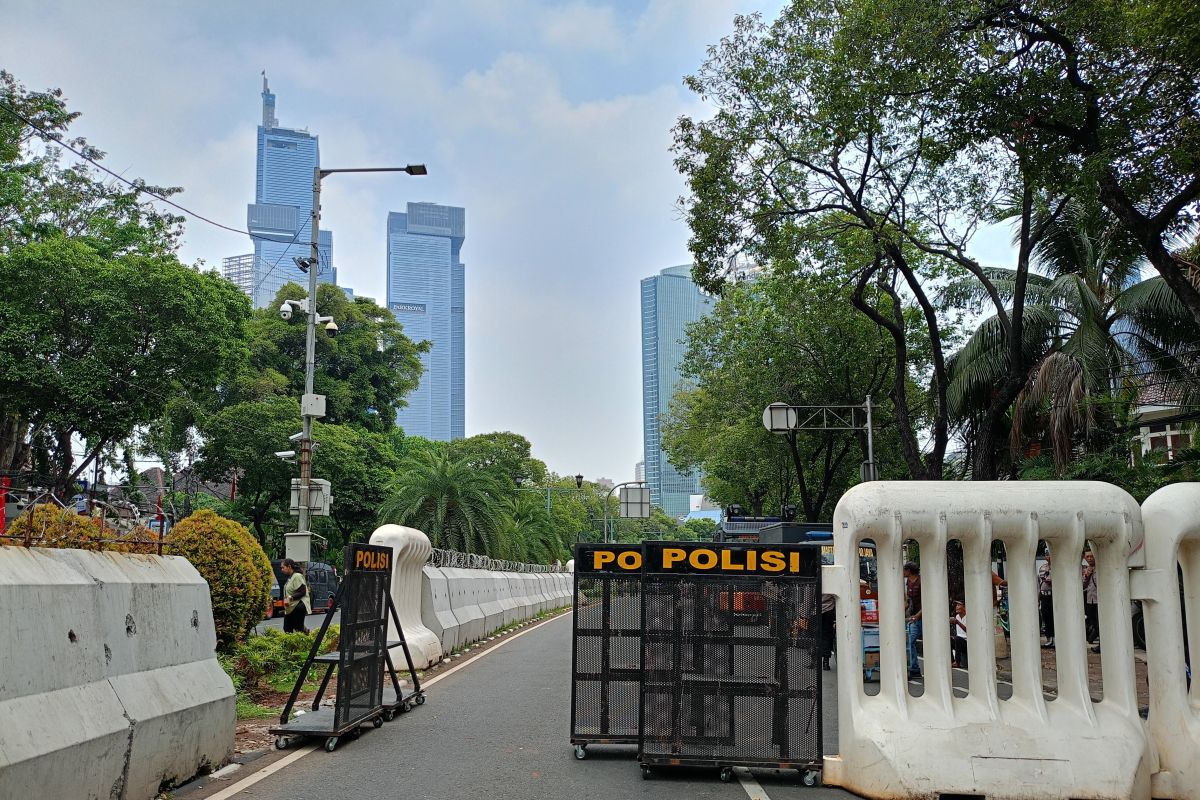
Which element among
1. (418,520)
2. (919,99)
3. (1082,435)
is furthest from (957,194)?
(418,520)

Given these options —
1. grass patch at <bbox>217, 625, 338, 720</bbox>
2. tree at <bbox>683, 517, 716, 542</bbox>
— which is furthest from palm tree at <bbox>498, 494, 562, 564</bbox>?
tree at <bbox>683, 517, 716, 542</bbox>

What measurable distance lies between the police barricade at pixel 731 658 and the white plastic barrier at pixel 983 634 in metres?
0.28

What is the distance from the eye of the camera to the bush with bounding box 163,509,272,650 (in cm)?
1413

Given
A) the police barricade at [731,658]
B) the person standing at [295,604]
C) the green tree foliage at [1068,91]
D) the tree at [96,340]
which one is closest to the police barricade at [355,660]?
the police barricade at [731,658]

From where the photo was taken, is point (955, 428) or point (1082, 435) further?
point (955, 428)

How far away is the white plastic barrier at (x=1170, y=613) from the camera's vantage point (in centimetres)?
754

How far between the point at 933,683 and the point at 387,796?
409 centimetres

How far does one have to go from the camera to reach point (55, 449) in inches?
1405

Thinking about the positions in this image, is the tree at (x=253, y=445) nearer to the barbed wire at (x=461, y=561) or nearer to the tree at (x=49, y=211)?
the tree at (x=49, y=211)

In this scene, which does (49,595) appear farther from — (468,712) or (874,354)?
(874,354)

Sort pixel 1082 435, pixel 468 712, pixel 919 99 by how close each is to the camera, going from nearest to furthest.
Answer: pixel 468 712, pixel 919 99, pixel 1082 435

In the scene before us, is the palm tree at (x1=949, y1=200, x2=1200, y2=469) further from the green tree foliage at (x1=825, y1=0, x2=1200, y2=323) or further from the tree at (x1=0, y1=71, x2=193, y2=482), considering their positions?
the tree at (x1=0, y1=71, x2=193, y2=482)

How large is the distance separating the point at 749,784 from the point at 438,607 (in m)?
9.65

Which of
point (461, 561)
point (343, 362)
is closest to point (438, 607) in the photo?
point (461, 561)
